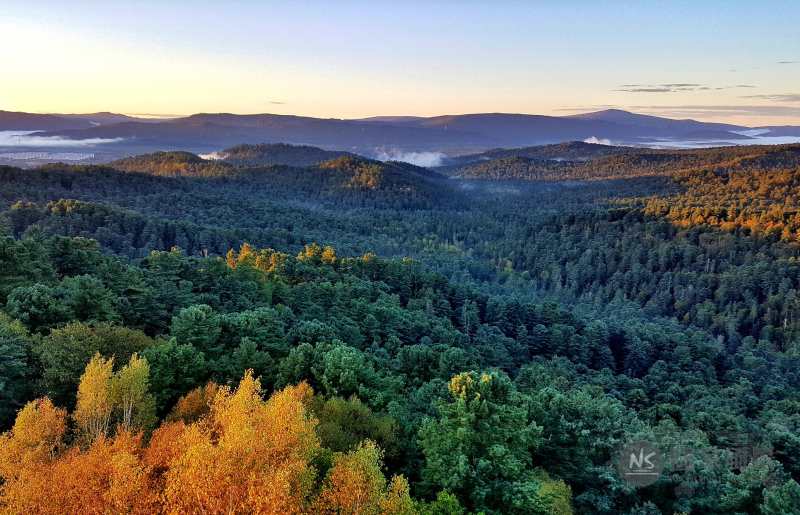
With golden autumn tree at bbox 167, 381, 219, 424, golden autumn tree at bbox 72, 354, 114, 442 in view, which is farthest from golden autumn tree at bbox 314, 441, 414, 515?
golden autumn tree at bbox 72, 354, 114, 442

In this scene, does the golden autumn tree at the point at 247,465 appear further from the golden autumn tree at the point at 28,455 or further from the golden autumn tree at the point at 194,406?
the golden autumn tree at the point at 194,406

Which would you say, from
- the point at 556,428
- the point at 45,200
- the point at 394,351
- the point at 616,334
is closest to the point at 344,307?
the point at 394,351

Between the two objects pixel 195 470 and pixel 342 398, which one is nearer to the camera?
pixel 195 470

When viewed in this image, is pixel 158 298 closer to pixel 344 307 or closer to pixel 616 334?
pixel 344 307

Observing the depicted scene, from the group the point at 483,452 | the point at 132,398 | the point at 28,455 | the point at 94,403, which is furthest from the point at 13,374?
the point at 483,452

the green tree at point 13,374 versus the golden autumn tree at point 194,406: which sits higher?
the green tree at point 13,374

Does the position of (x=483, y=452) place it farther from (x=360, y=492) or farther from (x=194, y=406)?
(x=194, y=406)

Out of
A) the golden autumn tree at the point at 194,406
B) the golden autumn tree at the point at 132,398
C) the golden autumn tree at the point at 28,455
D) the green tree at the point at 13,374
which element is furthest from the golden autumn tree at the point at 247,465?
the green tree at the point at 13,374

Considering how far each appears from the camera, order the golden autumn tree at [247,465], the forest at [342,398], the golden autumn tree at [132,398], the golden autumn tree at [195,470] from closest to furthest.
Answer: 1. the golden autumn tree at [247,465]
2. the golden autumn tree at [195,470]
3. the forest at [342,398]
4. the golden autumn tree at [132,398]

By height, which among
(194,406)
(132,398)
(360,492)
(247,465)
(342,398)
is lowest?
(342,398)

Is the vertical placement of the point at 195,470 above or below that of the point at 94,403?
above

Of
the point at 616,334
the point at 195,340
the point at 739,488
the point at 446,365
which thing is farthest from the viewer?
the point at 616,334
